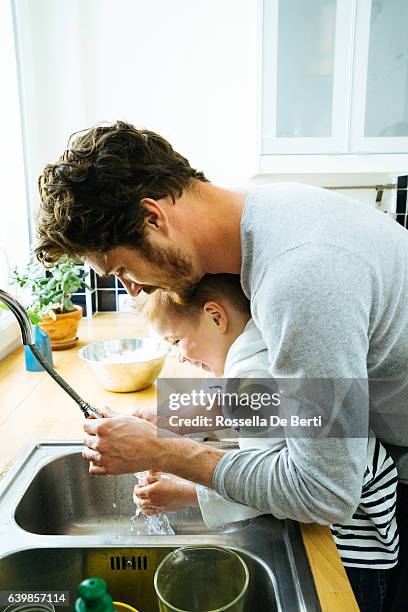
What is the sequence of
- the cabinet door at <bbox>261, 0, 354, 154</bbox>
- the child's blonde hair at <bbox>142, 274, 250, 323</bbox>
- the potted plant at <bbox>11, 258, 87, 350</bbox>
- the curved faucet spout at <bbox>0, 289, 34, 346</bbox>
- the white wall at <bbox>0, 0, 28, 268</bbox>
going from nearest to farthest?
the curved faucet spout at <bbox>0, 289, 34, 346</bbox> → the child's blonde hair at <bbox>142, 274, 250, 323</bbox> → the potted plant at <bbox>11, 258, 87, 350</bbox> → the cabinet door at <bbox>261, 0, 354, 154</bbox> → the white wall at <bbox>0, 0, 28, 268</bbox>

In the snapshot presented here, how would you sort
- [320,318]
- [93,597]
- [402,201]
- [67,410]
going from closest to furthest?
[93,597], [320,318], [67,410], [402,201]

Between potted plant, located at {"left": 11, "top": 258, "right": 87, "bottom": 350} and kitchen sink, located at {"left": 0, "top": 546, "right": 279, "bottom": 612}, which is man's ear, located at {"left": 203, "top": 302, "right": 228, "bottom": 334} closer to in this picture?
kitchen sink, located at {"left": 0, "top": 546, "right": 279, "bottom": 612}

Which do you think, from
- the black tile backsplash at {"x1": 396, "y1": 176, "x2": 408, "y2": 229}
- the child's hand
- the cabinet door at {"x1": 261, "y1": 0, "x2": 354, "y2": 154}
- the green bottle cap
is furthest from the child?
the black tile backsplash at {"x1": 396, "y1": 176, "x2": 408, "y2": 229}

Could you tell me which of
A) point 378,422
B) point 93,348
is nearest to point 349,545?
point 378,422

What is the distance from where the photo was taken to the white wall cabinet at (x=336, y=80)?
1782 mm

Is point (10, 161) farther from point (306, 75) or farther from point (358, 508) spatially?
point (358, 508)

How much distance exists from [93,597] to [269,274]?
1.29 feet

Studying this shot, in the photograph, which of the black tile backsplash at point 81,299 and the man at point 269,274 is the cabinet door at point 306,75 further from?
the man at point 269,274

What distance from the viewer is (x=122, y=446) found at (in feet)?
2.58

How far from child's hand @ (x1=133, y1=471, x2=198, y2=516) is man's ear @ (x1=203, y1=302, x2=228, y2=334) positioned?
0.98 feet

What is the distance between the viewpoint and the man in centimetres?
62

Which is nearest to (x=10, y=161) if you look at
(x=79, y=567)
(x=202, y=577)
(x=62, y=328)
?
(x=62, y=328)

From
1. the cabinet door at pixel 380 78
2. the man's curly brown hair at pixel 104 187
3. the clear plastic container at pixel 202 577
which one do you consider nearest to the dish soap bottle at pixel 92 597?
the clear plastic container at pixel 202 577

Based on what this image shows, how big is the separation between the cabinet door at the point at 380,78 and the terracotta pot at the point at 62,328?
1.11m
